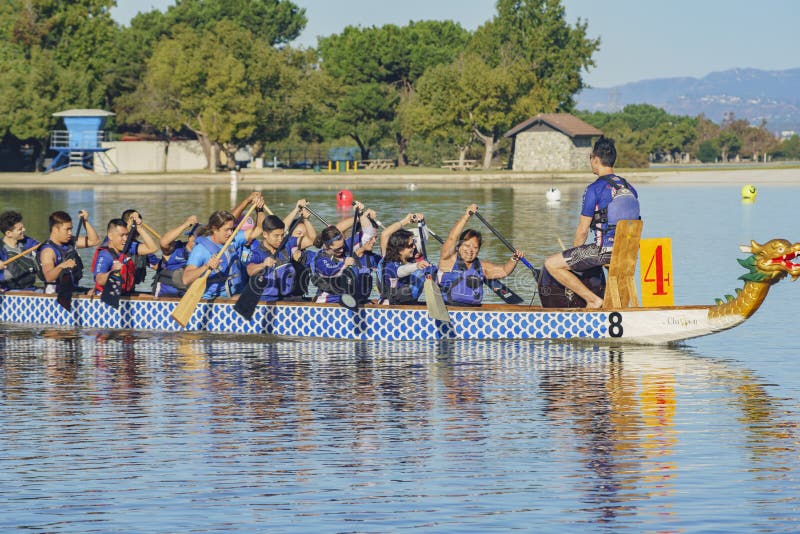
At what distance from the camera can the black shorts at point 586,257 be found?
55.7 feet

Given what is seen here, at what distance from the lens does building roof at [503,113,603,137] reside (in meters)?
92.8

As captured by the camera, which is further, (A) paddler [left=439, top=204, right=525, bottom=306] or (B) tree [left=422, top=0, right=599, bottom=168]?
(B) tree [left=422, top=0, right=599, bottom=168]

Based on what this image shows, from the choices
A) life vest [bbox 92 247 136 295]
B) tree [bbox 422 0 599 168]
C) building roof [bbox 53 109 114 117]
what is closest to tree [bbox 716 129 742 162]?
tree [bbox 422 0 599 168]

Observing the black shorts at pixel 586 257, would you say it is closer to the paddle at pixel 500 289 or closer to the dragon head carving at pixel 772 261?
the paddle at pixel 500 289

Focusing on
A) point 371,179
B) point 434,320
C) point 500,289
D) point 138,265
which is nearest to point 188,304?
point 138,265

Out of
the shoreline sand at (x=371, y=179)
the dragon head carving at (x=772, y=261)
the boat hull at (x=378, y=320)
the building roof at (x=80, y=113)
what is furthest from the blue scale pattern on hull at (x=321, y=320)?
the building roof at (x=80, y=113)

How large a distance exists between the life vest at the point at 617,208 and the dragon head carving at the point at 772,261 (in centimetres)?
149

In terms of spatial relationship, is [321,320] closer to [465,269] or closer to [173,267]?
[465,269]

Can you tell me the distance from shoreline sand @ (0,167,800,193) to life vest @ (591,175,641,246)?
6338cm

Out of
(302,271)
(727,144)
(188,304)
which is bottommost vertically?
(188,304)

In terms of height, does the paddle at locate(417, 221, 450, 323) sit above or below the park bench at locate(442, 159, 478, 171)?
below

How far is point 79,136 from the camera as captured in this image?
8894 cm

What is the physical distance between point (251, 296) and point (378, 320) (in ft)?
5.85

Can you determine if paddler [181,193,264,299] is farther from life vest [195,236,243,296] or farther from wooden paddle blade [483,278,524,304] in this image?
wooden paddle blade [483,278,524,304]
